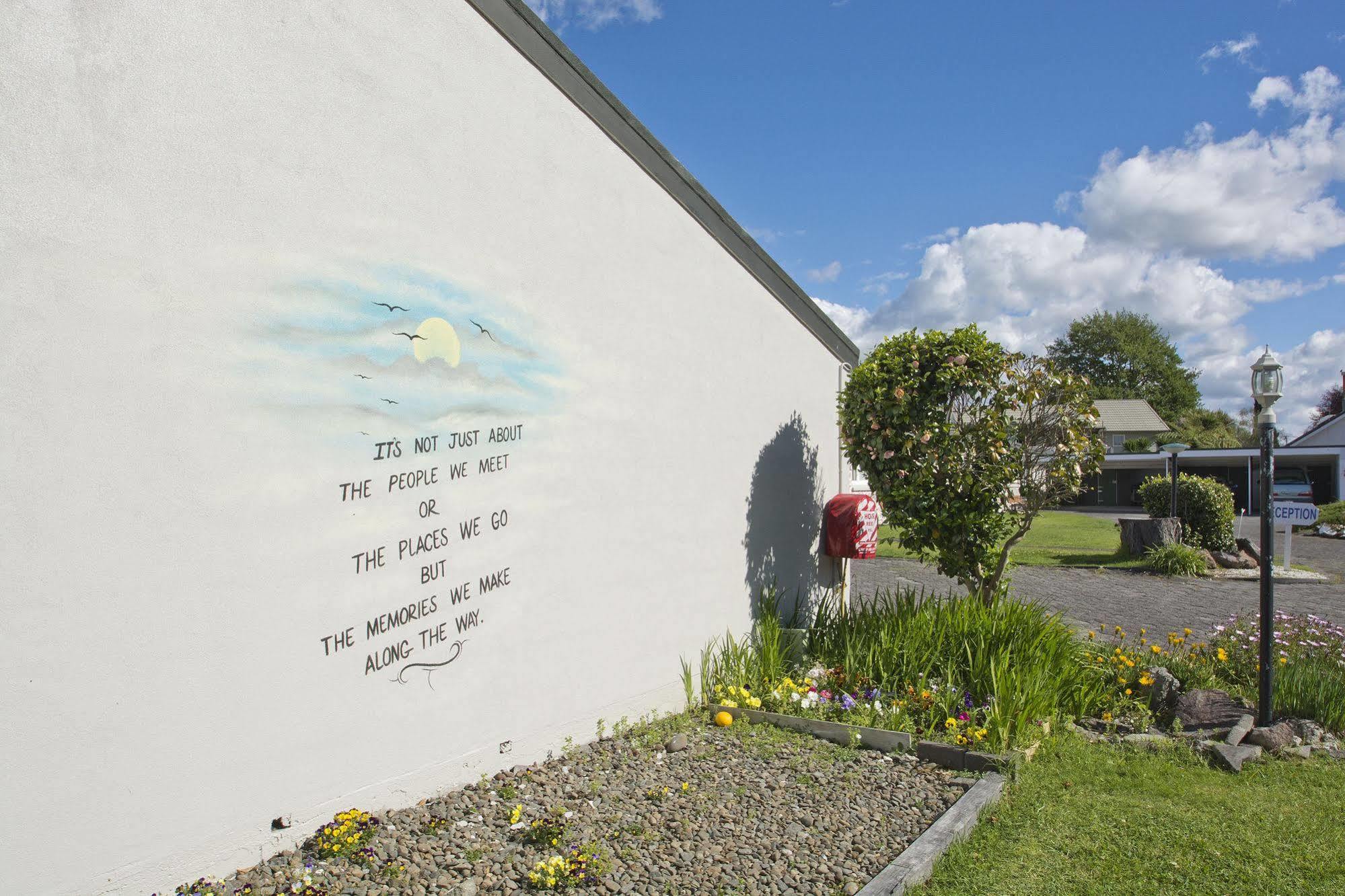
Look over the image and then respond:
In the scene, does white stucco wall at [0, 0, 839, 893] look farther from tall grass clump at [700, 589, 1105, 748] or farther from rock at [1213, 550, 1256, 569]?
rock at [1213, 550, 1256, 569]

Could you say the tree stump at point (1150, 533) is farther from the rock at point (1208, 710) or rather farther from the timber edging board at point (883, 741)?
the timber edging board at point (883, 741)

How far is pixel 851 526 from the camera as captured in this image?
846cm

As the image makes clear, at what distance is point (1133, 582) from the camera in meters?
14.7

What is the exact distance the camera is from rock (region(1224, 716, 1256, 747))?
5758mm

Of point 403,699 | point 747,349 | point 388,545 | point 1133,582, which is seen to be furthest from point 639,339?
point 1133,582

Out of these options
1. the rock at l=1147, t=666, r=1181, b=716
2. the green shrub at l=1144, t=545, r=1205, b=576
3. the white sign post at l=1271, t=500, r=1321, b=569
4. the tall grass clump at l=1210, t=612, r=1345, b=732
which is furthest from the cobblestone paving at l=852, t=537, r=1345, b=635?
the rock at l=1147, t=666, r=1181, b=716

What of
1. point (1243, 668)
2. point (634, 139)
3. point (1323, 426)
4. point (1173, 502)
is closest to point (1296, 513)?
point (1243, 668)

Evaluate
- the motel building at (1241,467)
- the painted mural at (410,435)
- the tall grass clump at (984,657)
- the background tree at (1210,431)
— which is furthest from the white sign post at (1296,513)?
the background tree at (1210,431)

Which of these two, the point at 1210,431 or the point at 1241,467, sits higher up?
the point at 1210,431

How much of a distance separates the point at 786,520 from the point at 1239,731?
13.1 ft

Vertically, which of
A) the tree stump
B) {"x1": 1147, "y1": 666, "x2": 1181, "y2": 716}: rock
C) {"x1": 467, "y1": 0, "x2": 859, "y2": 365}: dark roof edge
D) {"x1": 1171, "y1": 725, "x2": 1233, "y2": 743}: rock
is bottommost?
{"x1": 1171, "y1": 725, "x2": 1233, "y2": 743}: rock

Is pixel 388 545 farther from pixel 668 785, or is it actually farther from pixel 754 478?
pixel 754 478

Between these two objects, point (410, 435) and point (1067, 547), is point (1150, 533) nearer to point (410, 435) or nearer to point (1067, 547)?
point (1067, 547)

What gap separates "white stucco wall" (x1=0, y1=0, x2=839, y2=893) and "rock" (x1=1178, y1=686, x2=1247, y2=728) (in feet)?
14.2
